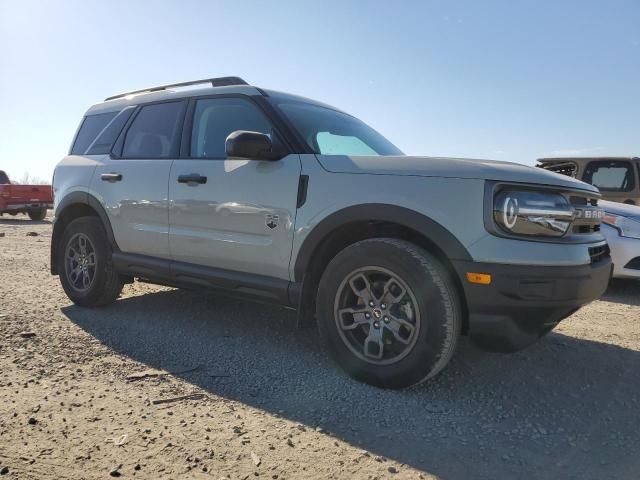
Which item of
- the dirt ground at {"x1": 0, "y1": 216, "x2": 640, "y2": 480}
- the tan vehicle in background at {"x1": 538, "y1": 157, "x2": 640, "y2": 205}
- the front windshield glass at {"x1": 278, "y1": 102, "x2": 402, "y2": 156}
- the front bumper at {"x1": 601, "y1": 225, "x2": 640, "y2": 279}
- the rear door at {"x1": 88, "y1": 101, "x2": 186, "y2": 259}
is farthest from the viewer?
the tan vehicle in background at {"x1": 538, "y1": 157, "x2": 640, "y2": 205}

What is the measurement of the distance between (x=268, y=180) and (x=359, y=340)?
1216 mm

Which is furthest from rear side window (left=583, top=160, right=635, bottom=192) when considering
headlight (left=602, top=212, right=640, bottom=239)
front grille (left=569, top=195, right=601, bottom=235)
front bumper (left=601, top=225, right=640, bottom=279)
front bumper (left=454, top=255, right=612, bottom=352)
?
front bumper (left=454, top=255, right=612, bottom=352)

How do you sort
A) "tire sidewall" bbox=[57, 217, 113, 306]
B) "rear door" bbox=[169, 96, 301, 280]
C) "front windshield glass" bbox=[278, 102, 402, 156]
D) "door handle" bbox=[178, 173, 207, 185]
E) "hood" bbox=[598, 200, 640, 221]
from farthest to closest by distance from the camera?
1. "hood" bbox=[598, 200, 640, 221]
2. "tire sidewall" bbox=[57, 217, 113, 306]
3. "door handle" bbox=[178, 173, 207, 185]
4. "front windshield glass" bbox=[278, 102, 402, 156]
5. "rear door" bbox=[169, 96, 301, 280]

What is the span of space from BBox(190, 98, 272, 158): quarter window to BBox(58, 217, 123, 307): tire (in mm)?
1391

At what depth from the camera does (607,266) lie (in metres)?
2.88

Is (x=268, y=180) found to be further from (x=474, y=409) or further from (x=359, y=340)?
(x=474, y=409)

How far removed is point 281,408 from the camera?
8.59ft

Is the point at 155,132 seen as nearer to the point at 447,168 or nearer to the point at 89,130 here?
the point at 89,130

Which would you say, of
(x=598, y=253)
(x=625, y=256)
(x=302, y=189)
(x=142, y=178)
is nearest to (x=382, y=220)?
(x=302, y=189)

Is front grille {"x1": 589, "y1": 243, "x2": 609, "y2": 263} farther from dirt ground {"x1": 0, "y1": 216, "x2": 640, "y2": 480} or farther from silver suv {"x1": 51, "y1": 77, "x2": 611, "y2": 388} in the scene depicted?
dirt ground {"x1": 0, "y1": 216, "x2": 640, "y2": 480}

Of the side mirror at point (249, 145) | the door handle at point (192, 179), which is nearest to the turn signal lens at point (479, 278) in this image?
the side mirror at point (249, 145)

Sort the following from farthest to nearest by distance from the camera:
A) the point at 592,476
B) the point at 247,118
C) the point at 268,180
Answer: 1. the point at 247,118
2. the point at 268,180
3. the point at 592,476

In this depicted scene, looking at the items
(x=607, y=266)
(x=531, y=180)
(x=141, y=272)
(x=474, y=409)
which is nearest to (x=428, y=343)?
(x=474, y=409)

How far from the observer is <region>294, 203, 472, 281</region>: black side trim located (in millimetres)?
2633
